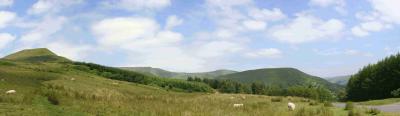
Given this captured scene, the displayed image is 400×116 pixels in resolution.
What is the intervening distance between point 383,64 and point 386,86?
7294 millimetres

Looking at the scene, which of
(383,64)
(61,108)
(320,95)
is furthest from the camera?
(320,95)

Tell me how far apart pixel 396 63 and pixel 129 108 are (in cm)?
9401

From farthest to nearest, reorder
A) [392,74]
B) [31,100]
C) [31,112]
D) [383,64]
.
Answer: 1. [383,64]
2. [392,74]
3. [31,100]
4. [31,112]

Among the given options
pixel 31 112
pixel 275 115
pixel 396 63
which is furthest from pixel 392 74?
pixel 31 112

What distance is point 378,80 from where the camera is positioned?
112000 millimetres

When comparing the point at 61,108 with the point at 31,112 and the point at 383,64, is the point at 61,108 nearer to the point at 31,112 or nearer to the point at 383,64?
the point at 31,112

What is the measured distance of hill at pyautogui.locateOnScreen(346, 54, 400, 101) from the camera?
107062 millimetres

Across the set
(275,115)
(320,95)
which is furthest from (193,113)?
(320,95)

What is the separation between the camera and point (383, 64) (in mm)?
114562

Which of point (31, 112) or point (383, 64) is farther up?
point (383, 64)

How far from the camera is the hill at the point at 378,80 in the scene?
10706 cm

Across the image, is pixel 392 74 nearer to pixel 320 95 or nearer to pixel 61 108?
pixel 320 95

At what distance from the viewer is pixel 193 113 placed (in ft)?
81.4

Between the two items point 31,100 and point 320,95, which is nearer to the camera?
point 31,100
